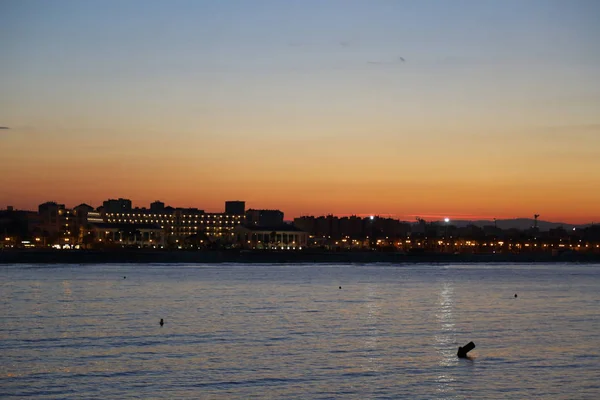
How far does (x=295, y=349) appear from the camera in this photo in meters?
36.0

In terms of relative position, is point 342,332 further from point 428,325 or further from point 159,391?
point 159,391

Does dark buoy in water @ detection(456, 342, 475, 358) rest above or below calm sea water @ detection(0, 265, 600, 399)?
above

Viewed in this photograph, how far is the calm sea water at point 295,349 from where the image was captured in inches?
1087

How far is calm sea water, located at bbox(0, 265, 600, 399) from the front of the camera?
1087 inches

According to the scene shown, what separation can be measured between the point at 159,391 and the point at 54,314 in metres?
27.0

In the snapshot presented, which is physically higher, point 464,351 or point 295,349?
point 464,351

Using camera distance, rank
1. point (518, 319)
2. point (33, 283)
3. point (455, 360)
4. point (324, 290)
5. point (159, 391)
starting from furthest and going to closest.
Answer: point (33, 283) → point (324, 290) → point (518, 319) → point (455, 360) → point (159, 391)

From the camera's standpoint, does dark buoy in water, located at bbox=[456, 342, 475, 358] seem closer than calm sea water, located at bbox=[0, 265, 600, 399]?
No

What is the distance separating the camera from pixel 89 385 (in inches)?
1091

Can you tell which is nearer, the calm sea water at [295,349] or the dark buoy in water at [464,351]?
the calm sea water at [295,349]

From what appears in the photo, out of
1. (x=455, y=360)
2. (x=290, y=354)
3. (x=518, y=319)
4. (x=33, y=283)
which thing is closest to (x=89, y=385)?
(x=290, y=354)

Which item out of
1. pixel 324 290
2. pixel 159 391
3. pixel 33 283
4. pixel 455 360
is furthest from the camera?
pixel 33 283

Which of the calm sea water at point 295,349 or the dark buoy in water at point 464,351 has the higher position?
the dark buoy in water at point 464,351

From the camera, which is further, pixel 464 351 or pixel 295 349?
pixel 295 349
